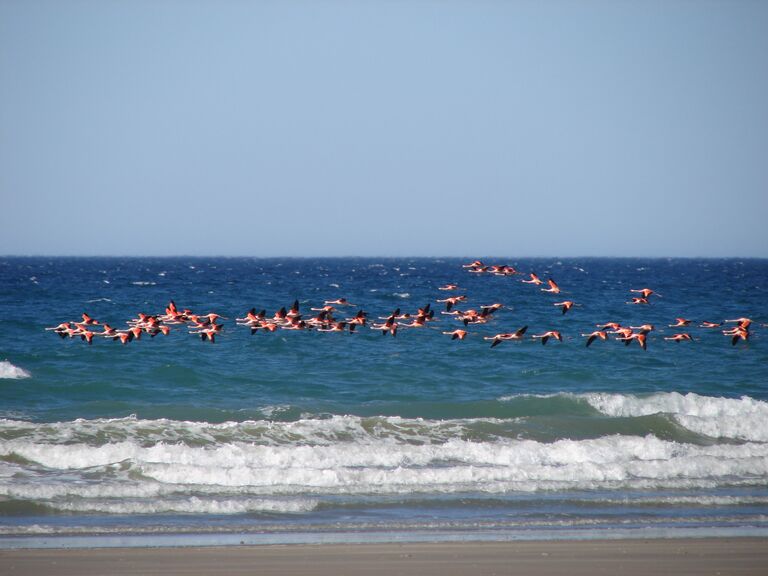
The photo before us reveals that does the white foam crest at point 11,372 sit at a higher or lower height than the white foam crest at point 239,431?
higher

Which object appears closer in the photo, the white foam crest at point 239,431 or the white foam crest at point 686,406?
the white foam crest at point 239,431

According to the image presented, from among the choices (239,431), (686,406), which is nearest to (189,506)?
(239,431)

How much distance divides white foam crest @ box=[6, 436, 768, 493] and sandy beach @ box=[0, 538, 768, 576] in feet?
12.4

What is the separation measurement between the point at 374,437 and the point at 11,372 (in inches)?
491

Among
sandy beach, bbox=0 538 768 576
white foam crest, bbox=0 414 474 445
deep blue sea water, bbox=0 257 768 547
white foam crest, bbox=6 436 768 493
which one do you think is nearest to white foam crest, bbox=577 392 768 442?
deep blue sea water, bbox=0 257 768 547

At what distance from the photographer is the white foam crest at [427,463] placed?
58.1 ft

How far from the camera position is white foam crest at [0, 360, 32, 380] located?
27.9 meters

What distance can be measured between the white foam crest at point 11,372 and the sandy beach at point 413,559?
1568 cm

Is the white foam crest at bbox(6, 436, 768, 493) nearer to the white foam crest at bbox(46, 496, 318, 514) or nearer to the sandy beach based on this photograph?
the white foam crest at bbox(46, 496, 318, 514)

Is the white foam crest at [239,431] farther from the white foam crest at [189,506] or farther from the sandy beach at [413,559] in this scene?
the sandy beach at [413,559]

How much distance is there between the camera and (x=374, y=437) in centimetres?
2153

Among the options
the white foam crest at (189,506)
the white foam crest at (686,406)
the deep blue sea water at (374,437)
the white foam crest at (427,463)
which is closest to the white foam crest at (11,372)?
the deep blue sea water at (374,437)

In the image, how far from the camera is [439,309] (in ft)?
181

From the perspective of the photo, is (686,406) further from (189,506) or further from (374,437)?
(189,506)
